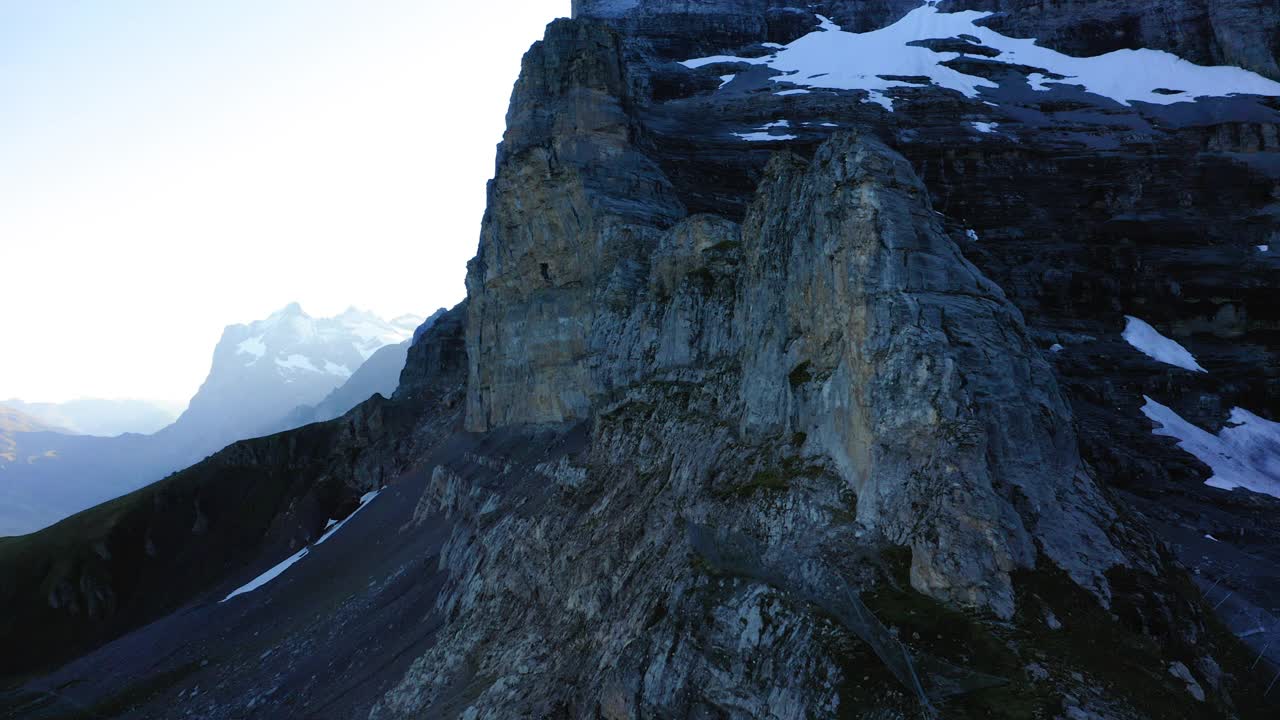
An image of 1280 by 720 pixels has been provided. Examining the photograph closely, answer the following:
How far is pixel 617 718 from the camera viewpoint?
23172mm

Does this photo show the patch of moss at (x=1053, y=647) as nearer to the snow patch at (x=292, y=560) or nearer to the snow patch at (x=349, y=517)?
the snow patch at (x=292, y=560)

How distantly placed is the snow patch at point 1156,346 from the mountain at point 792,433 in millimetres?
449

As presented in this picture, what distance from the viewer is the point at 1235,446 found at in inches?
2311

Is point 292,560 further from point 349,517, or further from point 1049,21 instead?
point 1049,21

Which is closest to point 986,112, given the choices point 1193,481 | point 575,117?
point 1193,481

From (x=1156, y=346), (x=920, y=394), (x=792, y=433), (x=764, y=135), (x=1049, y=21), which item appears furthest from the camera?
(x=1049, y=21)

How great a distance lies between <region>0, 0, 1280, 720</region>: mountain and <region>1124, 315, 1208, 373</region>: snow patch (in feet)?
Result: 1.47

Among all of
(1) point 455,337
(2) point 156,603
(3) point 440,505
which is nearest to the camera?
(3) point 440,505

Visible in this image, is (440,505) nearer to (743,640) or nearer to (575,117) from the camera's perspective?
(575,117)

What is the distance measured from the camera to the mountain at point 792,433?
711 inches

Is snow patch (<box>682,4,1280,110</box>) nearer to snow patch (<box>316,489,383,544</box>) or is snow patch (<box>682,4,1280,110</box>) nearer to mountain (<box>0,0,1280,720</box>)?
mountain (<box>0,0,1280,720</box>)

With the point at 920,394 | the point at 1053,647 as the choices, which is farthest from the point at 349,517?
the point at 1053,647

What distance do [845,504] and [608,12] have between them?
115 metres

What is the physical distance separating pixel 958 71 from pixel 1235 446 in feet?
206
